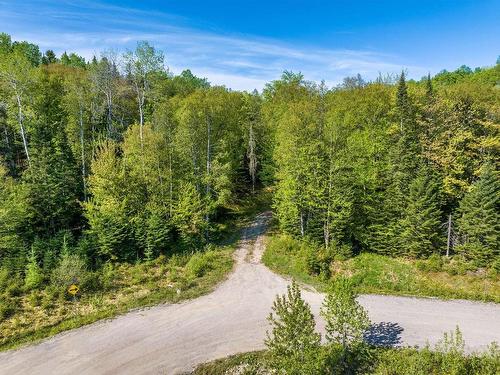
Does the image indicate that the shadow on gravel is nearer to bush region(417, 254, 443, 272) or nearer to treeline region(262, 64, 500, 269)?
bush region(417, 254, 443, 272)

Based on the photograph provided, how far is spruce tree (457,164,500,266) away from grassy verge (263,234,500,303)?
136 centimetres

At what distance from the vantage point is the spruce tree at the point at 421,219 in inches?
1224

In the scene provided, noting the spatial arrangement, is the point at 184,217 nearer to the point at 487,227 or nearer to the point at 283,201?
the point at 283,201

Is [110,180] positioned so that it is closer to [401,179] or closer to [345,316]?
[345,316]

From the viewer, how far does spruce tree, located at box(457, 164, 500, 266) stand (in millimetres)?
29266

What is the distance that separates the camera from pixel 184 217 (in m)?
34.3

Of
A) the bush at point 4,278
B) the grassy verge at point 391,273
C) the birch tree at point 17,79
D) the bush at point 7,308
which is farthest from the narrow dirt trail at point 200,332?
the birch tree at point 17,79

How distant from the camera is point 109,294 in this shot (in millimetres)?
28000

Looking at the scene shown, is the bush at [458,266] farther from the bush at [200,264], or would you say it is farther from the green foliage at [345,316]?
the bush at [200,264]

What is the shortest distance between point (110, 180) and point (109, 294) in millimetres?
10124

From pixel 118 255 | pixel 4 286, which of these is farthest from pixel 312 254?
pixel 4 286

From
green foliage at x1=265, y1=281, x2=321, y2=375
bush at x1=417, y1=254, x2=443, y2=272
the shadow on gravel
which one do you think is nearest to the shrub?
green foliage at x1=265, y1=281, x2=321, y2=375

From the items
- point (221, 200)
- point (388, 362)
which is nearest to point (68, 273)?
point (221, 200)

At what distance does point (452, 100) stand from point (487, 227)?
1346cm
